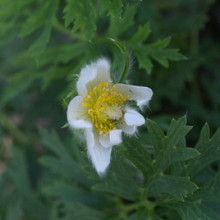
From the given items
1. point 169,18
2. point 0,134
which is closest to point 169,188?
point 0,134

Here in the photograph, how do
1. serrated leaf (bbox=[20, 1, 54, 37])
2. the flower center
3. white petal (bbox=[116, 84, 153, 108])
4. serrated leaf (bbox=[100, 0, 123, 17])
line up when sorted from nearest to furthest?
white petal (bbox=[116, 84, 153, 108]) → the flower center → serrated leaf (bbox=[100, 0, 123, 17]) → serrated leaf (bbox=[20, 1, 54, 37])

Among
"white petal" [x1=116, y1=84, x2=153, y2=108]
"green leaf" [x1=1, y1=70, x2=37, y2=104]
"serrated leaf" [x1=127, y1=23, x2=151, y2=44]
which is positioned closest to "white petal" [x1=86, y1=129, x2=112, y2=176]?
"white petal" [x1=116, y1=84, x2=153, y2=108]

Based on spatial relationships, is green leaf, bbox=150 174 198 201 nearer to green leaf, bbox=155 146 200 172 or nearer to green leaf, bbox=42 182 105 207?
green leaf, bbox=155 146 200 172

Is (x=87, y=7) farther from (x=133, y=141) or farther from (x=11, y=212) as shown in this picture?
(x=11, y=212)

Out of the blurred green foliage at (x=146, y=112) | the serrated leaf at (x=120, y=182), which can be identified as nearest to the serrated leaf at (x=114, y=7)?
the blurred green foliage at (x=146, y=112)

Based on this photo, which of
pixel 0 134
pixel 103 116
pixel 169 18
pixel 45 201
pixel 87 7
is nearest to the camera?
pixel 103 116

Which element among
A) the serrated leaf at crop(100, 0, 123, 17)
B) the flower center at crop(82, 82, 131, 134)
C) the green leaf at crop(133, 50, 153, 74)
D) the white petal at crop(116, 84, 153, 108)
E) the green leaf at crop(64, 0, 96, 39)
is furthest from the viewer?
the green leaf at crop(133, 50, 153, 74)

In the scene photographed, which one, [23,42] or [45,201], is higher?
[23,42]
